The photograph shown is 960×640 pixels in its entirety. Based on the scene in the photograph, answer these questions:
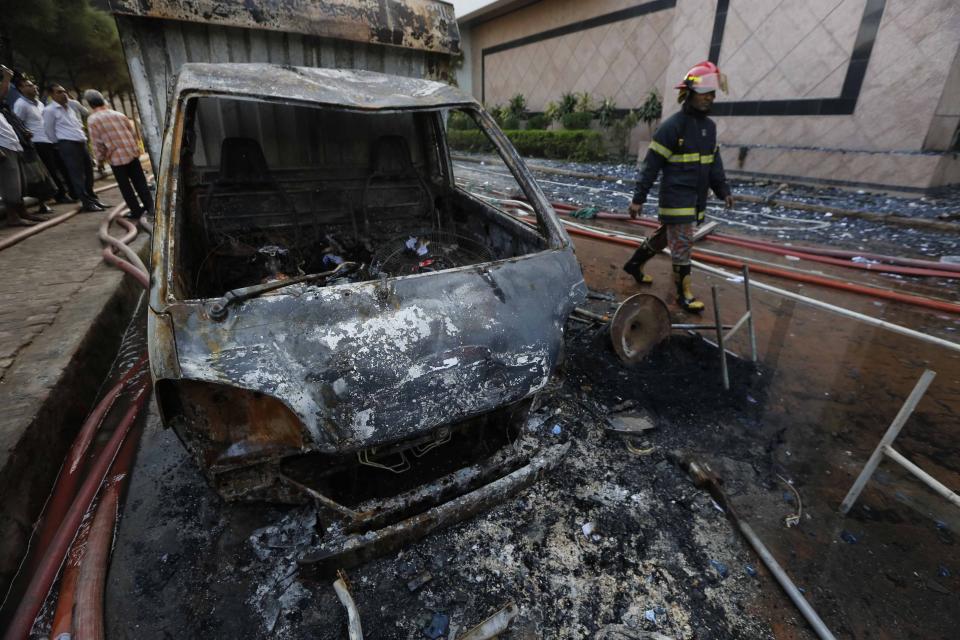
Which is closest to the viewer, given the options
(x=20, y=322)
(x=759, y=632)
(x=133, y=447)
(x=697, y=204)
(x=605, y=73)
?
(x=759, y=632)

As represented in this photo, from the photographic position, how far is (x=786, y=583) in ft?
5.59

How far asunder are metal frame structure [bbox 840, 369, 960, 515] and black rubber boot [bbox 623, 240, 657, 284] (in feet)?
8.99

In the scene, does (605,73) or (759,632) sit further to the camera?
(605,73)

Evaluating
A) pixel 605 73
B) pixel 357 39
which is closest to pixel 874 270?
pixel 357 39

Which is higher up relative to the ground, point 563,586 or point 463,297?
point 463,297

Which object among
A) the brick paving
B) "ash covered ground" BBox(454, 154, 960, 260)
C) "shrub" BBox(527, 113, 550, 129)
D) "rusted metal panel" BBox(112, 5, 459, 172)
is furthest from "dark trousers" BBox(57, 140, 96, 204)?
"shrub" BBox(527, 113, 550, 129)

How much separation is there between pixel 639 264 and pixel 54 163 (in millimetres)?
8802

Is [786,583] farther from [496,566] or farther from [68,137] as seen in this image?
[68,137]

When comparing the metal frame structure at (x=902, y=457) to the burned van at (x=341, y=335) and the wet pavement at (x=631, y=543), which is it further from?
the burned van at (x=341, y=335)

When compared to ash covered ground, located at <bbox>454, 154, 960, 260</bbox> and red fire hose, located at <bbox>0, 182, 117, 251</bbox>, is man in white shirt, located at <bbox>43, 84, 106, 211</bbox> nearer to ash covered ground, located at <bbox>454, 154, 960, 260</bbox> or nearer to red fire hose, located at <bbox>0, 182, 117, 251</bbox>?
red fire hose, located at <bbox>0, 182, 117, 251</bbox>

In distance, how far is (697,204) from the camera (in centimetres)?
387

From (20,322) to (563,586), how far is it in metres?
3.97

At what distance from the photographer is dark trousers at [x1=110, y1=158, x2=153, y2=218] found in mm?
5888

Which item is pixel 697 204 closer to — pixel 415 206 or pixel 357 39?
pixel 415 206
